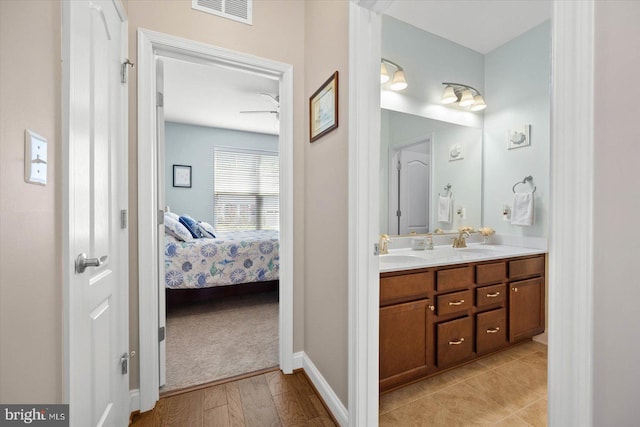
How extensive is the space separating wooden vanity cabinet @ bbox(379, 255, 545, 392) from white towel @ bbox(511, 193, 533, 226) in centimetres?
36

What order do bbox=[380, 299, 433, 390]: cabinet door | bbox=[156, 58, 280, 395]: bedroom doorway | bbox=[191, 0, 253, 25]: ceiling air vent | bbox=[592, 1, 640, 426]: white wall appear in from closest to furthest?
bbox=[592, 1, 640, 426]: white wall < bbox=[380, 299, 433, 390]: cabinet door < bbox=[191, 0, 253, 25]: ceiling air vent < bbox=[156, 58, 280, 395]: bedroom doorway

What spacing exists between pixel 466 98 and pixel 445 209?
44.9 inches

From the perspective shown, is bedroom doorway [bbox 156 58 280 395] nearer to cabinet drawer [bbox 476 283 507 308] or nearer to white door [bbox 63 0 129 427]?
white door [bbox 63 0 129 427]

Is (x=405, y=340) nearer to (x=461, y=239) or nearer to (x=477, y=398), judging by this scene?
(x=477, y=398)

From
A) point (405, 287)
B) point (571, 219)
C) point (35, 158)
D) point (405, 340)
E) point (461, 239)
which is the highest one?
point (35, 158)

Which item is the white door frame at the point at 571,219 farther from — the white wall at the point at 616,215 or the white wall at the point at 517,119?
the white wall at the point at 517,119

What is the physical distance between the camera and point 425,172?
2617 mm

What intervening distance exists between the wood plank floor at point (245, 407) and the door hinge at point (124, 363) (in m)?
0.32

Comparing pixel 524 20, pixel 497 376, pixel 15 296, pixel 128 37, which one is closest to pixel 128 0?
pixel 128 37

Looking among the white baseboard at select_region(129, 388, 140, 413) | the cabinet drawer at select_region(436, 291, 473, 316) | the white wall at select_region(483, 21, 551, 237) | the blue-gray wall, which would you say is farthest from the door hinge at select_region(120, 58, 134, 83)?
the blue-gray wall

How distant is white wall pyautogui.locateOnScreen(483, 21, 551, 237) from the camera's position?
2484mm

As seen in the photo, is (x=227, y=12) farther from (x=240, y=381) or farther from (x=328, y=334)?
(x=240, y=381)

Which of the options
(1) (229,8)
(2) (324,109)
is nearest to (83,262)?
(2) (324,109)

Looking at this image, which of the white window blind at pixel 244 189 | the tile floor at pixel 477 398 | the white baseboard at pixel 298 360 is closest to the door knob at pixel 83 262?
the white baseboard at pixel 298 360
